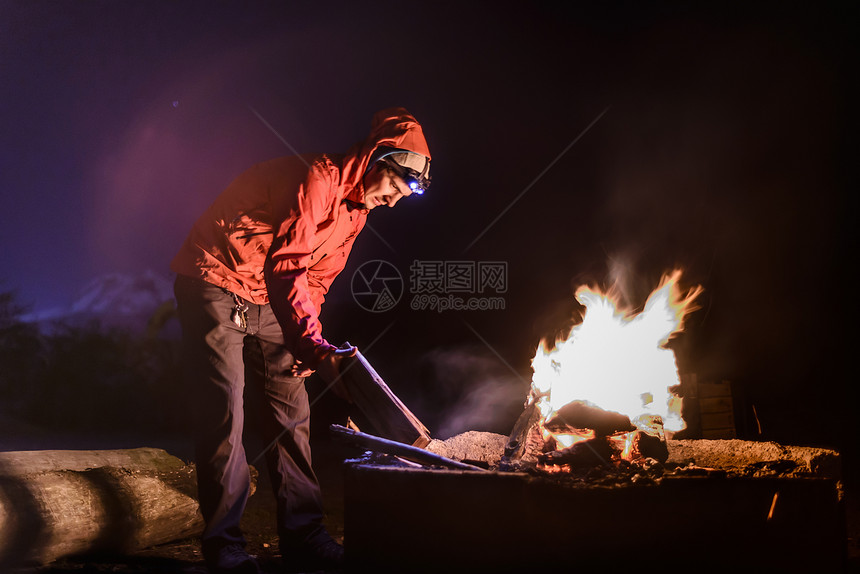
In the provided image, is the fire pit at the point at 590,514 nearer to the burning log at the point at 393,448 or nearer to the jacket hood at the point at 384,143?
the burning log at the point at 393,448

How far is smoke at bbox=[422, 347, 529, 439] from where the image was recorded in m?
6.36

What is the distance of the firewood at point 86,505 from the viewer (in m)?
2.30

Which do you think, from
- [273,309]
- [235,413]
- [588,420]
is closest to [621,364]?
[588,420]

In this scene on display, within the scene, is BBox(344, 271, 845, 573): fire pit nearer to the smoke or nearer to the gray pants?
the gray pants

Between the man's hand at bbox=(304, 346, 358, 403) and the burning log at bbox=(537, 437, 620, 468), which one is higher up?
the man's hand at bbox=(304, 346, 358, 403)

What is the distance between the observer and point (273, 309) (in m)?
2.17

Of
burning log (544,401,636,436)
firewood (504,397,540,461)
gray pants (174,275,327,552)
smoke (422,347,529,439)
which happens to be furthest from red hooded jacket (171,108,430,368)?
smoke (422,347,529,439)

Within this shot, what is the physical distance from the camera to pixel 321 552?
243 cm

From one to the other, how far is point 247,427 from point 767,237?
6508 millimetres

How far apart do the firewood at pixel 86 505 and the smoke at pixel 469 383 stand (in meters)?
3.57

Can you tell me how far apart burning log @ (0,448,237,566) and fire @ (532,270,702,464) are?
1.95m

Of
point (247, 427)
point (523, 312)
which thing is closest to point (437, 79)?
point (523, 312)

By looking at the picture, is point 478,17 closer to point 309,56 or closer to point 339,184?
point 309,56

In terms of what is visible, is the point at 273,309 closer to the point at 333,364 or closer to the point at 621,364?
the point at 333,364
